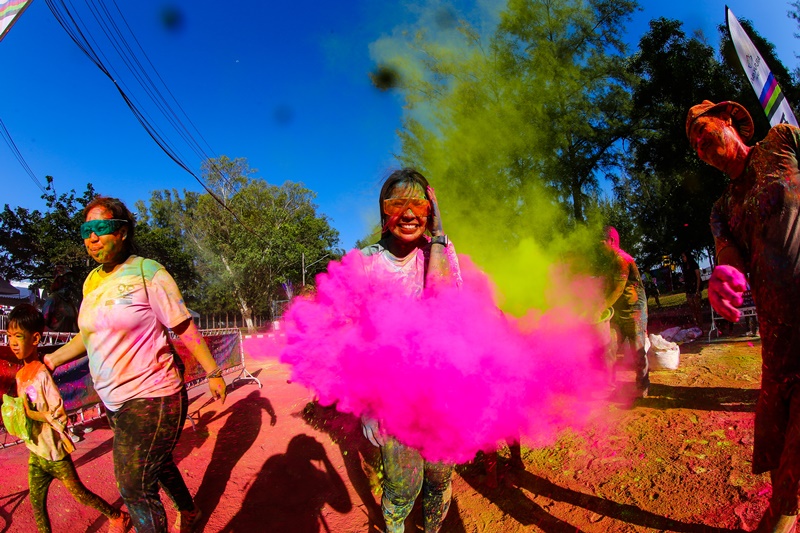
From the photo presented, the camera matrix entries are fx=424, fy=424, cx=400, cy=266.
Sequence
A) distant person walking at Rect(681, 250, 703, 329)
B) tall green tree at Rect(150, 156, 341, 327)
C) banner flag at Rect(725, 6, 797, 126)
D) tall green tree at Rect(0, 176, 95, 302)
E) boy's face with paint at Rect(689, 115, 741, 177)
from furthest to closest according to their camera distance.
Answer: tall green tree at Rect(150, 156, 341, 327), tall green tree at Rect(0, 176, 95, 302), distant person walking at Rect(681, 250, 703, 329), banner flag at Rect(725, 6, 797, 126), boy's face with paint at Rect(689, 115, 741, 177)

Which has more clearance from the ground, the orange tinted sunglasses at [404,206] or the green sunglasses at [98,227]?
the green sunglasses at [98,227]

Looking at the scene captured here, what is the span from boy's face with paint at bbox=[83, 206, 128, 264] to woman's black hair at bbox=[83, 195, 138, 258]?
3 cm

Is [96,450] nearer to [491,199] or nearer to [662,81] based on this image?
[491,199]

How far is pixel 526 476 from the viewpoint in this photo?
11.0 ft

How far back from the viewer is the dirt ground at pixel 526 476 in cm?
264

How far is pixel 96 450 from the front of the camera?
4828 millimetres

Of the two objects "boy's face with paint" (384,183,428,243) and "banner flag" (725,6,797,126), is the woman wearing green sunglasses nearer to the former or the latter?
"boy's face with paint" (384,183,428,243)

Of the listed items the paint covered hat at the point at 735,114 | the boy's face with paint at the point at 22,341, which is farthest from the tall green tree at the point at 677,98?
the boy's face with paint at the point at 22,341

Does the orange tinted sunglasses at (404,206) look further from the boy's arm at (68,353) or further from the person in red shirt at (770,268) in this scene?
the boy's arm at (68,353)

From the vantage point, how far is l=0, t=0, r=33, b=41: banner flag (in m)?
3.91

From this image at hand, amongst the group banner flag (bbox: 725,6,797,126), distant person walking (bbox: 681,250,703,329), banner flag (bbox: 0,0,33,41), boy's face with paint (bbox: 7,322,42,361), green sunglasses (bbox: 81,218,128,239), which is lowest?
distant person walking (bbox: 681,250,703,329)

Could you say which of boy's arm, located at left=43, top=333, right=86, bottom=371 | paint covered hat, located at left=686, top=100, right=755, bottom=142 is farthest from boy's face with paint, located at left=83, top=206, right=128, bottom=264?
paint covered hat, located at left=686, top=100, right=755, bottom=142

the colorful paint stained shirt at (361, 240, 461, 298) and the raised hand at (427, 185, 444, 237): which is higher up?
the raised hand at (427, 185, 444, 237)

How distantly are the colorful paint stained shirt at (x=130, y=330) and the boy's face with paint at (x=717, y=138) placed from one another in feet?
9.57
